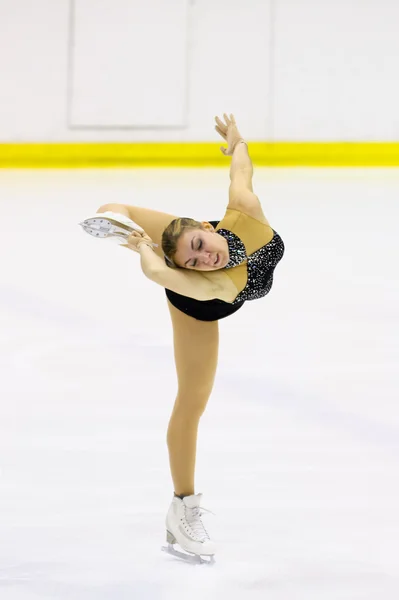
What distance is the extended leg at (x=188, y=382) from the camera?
7.84 feet

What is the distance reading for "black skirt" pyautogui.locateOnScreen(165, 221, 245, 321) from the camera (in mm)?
2344

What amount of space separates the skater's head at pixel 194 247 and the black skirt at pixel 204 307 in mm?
138

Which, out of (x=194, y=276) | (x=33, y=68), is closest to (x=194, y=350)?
(x=194, y=276)

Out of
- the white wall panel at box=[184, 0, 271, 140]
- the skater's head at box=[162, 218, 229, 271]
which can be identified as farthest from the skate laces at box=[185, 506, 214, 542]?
the white wall panel at box=[184, 0, 271, 140]

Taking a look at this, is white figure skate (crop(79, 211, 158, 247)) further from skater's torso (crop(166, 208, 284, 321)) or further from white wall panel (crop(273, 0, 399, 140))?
white wall panel (crop(273, 0, 399, 140))

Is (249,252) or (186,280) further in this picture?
(249,252)

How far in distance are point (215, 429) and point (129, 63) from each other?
526 centimetres

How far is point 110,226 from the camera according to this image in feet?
7.23

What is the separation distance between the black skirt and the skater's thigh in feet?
0.08

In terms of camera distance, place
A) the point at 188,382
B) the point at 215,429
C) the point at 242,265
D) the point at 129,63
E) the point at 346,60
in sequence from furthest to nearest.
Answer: the point at 129,63 < the point at 346,60 < the point at 215,429 < the point at 188,382 < the point at 242,265

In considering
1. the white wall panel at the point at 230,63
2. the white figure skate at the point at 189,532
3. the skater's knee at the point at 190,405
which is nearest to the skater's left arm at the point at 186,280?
the skater's knee at the point at 190,405

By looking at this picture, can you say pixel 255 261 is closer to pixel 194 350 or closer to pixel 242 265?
pixel 242 265

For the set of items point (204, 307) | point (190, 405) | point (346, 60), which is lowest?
point (190, 405)

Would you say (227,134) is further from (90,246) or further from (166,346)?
(90,246)
